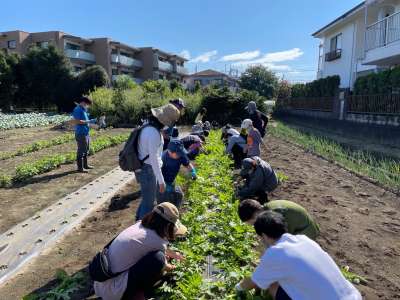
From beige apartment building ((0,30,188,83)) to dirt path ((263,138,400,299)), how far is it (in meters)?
40.5

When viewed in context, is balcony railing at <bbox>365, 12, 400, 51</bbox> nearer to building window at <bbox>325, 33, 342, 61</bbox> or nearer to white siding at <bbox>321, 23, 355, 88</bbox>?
white siding at <bbox>321, 23, 355, 88</bbox>

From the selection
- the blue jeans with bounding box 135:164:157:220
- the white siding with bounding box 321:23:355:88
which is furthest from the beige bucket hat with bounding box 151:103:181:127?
the white siding with bounding box 321:23:355:88

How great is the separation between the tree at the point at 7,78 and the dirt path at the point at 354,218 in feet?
103

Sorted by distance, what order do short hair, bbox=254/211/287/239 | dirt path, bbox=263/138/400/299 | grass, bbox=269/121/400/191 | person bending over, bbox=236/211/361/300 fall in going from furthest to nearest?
grass, bbox=269/121/400/191 < dirt path, bbox=263/138/400/299 < short hair, bbox=254/211/287/239 < person bending over, bbox=236/211/361/300

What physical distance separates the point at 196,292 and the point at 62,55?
36.9 metres

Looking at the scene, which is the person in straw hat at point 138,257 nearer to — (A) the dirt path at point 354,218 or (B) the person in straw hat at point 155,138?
(B) the person in straw hat at point 155,138

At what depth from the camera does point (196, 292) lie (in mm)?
3199

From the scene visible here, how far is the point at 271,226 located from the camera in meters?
2.64

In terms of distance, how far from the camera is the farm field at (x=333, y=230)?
12.9 feet

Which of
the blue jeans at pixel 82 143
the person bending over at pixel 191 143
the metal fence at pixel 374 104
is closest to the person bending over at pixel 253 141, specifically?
the person bending over at pixel 191 143

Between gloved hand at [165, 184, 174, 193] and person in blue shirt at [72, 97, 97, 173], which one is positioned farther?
person in blue shirt at [72, 97, 97, 173]

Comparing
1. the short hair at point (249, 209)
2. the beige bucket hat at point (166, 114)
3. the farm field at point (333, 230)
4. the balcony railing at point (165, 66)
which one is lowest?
the farm field at point (333, 230)

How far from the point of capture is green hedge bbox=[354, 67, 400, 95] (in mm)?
14586

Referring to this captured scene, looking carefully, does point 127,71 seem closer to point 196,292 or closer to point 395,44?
point 395,44
